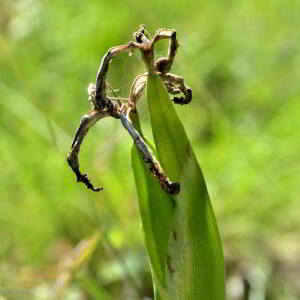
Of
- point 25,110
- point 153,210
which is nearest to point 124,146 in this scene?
point 25,110

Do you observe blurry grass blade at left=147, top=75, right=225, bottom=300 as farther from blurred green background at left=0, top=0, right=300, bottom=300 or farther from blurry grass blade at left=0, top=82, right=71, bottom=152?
blurry grass blade at left=0, top=82, right=71, bottom=152

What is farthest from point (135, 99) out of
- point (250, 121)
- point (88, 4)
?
point (88, 4)

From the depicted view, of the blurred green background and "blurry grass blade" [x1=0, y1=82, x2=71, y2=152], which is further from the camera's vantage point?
"blurry grass blade" [x1=0, y1=82, x2=71, y2=152]

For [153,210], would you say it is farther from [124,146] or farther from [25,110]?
[25,110]

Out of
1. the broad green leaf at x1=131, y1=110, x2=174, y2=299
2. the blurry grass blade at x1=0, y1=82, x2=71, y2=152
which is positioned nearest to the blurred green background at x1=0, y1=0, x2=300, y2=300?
the blurry grass blade at x1=0, y1=82, x2=71, y2=152

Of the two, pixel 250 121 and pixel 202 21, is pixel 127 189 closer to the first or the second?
pixel 250 121
